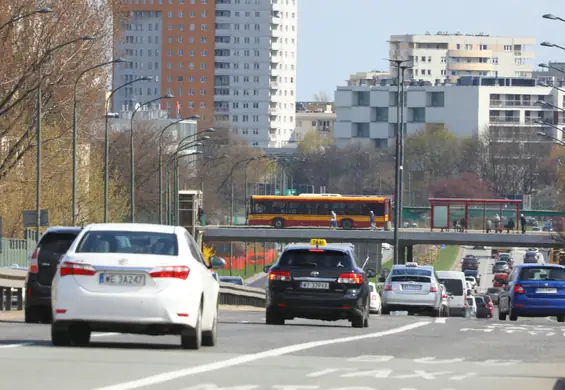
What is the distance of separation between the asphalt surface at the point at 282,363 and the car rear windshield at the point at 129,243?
1.07 m

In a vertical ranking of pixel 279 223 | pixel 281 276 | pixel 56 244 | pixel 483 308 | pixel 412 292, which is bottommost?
pixel 483 308

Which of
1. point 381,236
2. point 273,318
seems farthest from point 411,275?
point 381,236

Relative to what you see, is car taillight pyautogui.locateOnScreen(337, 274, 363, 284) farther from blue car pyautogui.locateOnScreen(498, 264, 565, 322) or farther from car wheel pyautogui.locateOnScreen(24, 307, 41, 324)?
blue car pyautogui.locateOnScreen(498, 264, 565, 322)

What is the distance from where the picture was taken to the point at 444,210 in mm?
105625

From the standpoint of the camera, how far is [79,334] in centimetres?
1834

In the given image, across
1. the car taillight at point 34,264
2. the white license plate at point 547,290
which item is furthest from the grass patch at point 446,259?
the car taillight at point 34,264

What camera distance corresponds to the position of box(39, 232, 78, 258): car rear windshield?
2644 centimetres

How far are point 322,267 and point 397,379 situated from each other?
44.0ft

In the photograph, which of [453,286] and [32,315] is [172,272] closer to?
[32,315]

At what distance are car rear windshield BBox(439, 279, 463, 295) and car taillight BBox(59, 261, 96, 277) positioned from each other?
122 feet

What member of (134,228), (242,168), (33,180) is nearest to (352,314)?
(134,228)

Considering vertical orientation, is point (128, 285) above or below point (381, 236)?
above

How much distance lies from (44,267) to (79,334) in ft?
28.2

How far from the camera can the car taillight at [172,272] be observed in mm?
17562
